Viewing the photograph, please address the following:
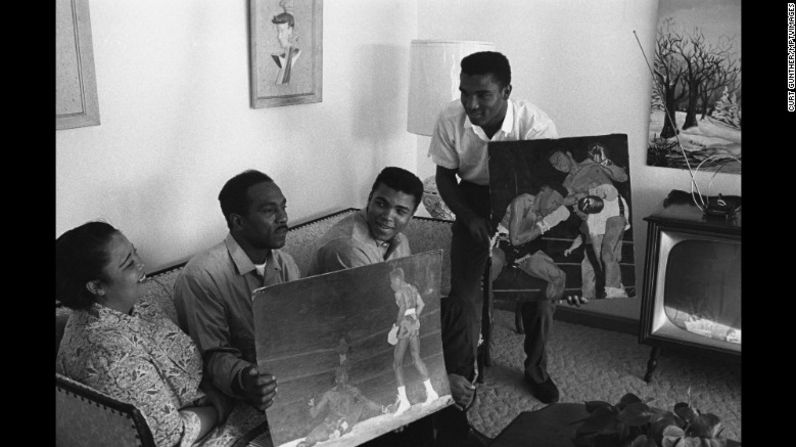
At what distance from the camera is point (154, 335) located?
202 centimetres

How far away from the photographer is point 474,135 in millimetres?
3088

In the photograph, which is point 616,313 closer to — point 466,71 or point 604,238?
point 604,238

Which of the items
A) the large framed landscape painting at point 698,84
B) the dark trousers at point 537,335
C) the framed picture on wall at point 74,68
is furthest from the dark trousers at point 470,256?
the framed picture on wall at point 74,68

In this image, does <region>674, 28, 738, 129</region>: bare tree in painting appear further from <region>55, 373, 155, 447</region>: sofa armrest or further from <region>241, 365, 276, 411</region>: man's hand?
<region>55, 373, 155, 447</region>: sofa armrest

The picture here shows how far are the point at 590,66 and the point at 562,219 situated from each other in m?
1.32

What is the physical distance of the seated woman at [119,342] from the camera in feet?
6.02

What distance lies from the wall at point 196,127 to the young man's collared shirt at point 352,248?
628 mm

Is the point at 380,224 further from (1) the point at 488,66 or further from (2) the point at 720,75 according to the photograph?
(2) the point at 720,75

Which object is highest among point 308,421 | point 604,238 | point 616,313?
point 604,238

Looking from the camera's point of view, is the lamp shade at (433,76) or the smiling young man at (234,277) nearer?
the smiling young man at (234,277)

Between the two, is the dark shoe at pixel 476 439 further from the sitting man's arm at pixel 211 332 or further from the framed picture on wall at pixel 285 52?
the framed picture on wall at pixel 285 52

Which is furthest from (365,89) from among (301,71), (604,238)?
(604,238)
